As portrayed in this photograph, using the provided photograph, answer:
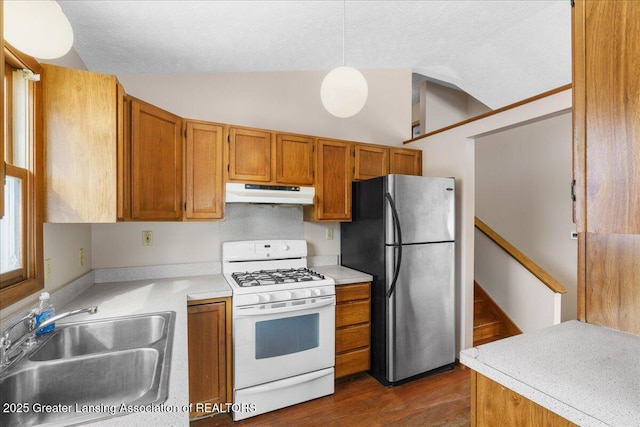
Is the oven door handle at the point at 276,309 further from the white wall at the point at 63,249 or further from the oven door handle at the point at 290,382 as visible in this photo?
the white wall at the point at 63,249

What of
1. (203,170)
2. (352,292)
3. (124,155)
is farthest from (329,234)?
(124,155)

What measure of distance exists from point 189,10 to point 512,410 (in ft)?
8.19

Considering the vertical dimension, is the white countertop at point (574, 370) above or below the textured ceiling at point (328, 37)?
below

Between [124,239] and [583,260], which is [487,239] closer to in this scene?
[583,260]

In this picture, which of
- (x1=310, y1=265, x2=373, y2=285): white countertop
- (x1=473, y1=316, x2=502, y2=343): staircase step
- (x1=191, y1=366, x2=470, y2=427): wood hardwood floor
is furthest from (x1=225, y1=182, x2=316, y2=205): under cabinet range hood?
(x1=473, y1=316, x2=502, y2=343): staircase step

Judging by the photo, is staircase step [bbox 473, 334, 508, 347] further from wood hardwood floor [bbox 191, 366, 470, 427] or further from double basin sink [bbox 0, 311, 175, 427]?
double basin sink [bbox 0, 311, 175, 427]

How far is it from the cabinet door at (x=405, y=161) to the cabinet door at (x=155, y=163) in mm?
2004

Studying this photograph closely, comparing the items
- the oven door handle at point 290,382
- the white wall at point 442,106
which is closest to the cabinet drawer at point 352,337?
the oven door handle at point 290,382

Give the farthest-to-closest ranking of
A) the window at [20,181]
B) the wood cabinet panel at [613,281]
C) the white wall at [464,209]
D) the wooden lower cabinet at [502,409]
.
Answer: the white wall at [464,209], the window at [20,181], the wood cabinet panel at [613,281], the wooden lower cabinet at [502,409]

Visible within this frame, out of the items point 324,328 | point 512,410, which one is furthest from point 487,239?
point 512,410

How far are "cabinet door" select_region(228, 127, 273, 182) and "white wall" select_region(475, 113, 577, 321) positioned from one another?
294cm

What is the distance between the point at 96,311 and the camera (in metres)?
1.62

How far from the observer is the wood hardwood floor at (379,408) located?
2062 mm

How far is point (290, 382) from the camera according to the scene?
2188 mm
